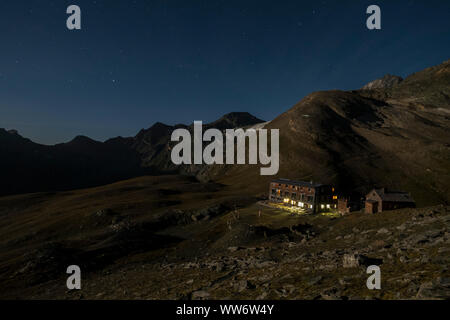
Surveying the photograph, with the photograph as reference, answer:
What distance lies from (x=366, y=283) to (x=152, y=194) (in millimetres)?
112347

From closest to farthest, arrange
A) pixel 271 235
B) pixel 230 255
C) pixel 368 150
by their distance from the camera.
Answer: pixel 230 255 < pixel 271 235 < pixel 368 150

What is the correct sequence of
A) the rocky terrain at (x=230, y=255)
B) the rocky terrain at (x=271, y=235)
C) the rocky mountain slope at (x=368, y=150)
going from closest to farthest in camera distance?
1. the rocky terrain at (x=230, y=255)
2. the rocky terrain at (x=271, y=235)
3. the rocky mountain slope at (x=368, y=150)

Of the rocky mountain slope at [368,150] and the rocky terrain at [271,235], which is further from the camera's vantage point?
the rocky mountain slope at [368,150]

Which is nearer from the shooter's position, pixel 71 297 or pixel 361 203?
pixel 71 297

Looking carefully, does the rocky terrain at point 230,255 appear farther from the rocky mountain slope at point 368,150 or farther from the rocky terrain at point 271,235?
the rocky mountain slope at point 368,150

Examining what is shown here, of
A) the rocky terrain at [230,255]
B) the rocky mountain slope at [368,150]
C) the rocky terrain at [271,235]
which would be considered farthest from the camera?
the rocky mountain slope at [368,150]

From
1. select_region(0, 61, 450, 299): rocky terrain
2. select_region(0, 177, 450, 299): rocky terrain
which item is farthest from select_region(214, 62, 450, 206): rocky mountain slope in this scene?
select_region(0, 177, 450, 299): rocky terrain

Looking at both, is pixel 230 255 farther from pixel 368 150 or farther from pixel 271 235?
pixel 368 150

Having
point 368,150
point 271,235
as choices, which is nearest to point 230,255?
point 271,235

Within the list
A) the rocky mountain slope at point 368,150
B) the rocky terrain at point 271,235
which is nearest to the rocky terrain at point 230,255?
the rocky terrain at point 271,235

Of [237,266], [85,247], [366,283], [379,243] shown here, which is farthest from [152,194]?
[366,283]
